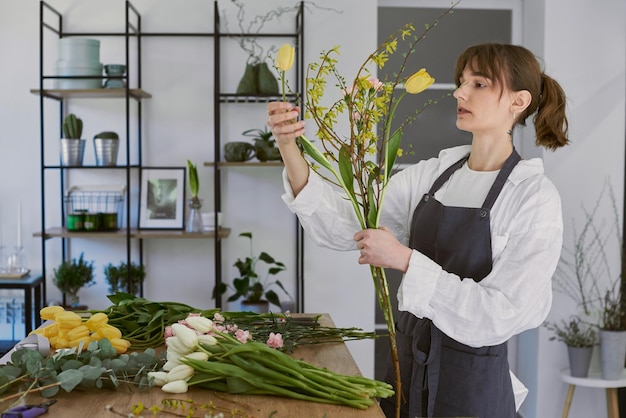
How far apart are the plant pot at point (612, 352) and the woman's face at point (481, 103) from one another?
2.49m

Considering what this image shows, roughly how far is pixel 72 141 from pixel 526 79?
9.77ft

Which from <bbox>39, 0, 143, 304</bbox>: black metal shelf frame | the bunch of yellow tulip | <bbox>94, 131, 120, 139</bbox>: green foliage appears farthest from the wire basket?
the bunch of yellow tulip

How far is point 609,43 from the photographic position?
4.77m

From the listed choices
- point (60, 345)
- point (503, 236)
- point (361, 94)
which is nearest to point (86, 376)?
point (60, 345)

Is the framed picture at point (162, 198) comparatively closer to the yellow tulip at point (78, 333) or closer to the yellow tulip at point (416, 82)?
the yellow tulip at point (78, 333)

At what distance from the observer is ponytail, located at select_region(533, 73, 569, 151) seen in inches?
96.0

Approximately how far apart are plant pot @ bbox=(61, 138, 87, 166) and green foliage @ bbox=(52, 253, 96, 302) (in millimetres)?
559

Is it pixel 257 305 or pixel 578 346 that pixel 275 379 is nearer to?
pixel 257 305

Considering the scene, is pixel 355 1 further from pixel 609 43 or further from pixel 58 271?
pixel 58 271

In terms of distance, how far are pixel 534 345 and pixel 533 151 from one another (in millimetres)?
1118

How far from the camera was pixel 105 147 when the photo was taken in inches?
185

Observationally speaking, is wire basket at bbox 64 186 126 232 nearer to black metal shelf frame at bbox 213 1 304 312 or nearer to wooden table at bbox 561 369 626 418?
black metal shelf frame at bbox 213 1 304 312

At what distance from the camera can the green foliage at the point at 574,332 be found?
4574 mm

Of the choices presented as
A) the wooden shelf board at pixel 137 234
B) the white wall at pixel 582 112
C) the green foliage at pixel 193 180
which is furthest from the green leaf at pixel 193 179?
the white wall at pixel 582 112
